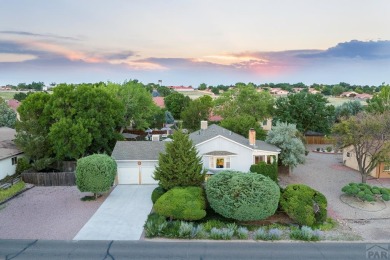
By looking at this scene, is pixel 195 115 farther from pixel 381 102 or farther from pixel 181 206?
pixel 181 206

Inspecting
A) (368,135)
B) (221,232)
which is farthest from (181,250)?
(368,135)

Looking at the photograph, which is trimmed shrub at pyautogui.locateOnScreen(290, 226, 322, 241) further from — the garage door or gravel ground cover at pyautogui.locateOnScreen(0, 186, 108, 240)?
the garage door

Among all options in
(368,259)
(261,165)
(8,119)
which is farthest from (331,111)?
(8,119)

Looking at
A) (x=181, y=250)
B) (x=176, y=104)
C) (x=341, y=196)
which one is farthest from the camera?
(x=176, y=104)

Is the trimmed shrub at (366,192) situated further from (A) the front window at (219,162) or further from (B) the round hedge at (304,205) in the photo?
(A) the front window at (219,162)

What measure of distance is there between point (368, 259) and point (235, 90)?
42.3 metres

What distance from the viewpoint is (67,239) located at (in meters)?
21.1

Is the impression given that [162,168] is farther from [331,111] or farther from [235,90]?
[331,111]

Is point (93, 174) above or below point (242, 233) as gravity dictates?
above

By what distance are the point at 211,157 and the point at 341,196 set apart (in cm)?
1205

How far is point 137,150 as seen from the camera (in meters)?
34.8

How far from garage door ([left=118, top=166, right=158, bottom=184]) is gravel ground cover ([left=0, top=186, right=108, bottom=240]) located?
3810mm

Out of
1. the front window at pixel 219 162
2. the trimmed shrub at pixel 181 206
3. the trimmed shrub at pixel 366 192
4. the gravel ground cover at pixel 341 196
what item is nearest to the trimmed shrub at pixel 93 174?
the trimmed shrub at pixel 181 206

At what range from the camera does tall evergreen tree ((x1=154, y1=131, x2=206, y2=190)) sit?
26234mm
